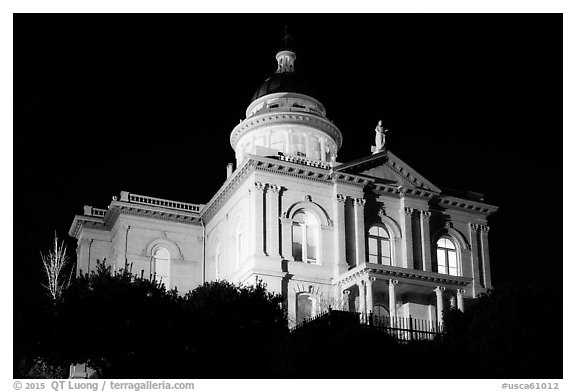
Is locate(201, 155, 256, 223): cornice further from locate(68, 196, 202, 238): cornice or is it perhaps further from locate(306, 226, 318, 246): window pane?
locate(306, 226, 318, 246): window pane

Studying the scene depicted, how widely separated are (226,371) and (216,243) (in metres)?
21.2

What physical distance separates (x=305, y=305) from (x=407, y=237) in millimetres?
6673

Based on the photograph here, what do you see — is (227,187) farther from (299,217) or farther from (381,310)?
(381,310)

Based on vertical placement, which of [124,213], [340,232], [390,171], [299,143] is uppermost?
[299,143]

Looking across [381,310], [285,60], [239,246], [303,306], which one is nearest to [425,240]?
[381,310]

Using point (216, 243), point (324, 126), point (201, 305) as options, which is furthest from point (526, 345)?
point (324, 126)

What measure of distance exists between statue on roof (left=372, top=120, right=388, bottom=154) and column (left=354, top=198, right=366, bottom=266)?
399cm

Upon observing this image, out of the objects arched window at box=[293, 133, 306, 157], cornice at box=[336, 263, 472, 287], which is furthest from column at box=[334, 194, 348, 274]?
arched window at box=[293, 133, 306, 157]

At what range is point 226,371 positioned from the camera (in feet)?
97.7

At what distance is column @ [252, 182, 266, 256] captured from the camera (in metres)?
45.0

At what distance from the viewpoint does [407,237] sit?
48.4 meters

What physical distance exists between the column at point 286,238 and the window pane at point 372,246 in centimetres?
440

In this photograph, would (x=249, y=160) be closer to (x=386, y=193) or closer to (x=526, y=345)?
(x=386, y=193)

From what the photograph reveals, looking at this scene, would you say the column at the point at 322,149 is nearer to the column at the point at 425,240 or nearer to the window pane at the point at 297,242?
the column at the point at 425,240
